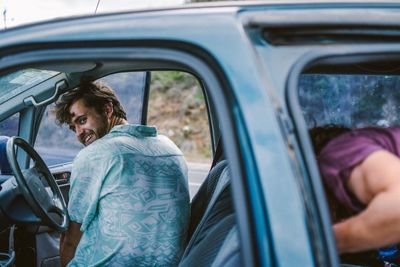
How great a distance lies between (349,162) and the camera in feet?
3.89

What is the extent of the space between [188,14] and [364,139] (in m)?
0.54

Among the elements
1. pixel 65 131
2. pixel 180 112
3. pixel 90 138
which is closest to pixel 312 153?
pixel 90 138

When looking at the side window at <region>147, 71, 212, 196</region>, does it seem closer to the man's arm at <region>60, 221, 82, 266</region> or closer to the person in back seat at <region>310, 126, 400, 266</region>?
the man's arm at <region>60, 221, 82, 266</region>

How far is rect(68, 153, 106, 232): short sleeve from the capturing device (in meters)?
2.02

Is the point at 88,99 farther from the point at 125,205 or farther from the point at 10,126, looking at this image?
the point at 125,205

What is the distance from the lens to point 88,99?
8.38ft

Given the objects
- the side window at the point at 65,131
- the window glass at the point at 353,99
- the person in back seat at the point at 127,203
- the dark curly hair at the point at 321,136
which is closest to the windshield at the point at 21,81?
the side window at the point at 65,131

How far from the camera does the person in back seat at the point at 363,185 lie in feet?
3.59

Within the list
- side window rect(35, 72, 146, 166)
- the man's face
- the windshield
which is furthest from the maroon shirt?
side window rect(35, 72, 146, 166)

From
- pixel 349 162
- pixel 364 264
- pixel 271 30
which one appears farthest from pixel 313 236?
pixel 364 264

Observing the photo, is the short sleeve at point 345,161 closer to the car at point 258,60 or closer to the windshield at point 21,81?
the car at point 258,60

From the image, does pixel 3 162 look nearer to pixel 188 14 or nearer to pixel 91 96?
pixel 91 96

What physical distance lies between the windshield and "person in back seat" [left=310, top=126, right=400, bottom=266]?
1.65 meters

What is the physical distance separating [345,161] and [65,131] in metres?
2.38
